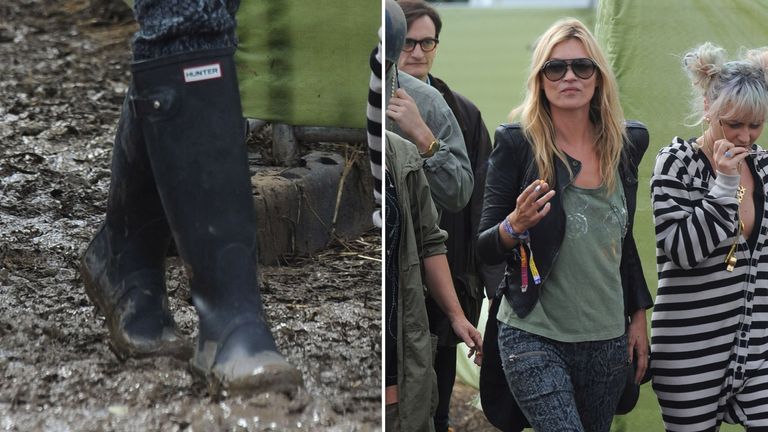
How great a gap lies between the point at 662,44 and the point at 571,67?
3.72 ft

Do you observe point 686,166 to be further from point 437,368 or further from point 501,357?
point 437,368

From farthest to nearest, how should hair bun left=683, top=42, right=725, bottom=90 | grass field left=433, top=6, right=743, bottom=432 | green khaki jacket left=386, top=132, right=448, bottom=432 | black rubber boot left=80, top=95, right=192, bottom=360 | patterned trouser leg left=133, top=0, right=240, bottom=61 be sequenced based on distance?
grass field left=433, top=6, right=743, bottom=432 → hair bun left=683, top=42, right=725, bottom=90 → green khaki jacket left=386, top=132, right=448, bottom=432 → black rubber boot left=80, top=95, right=192, bottom=360 → patterned trouser leg left=133, top=0, right=240, bottom=61

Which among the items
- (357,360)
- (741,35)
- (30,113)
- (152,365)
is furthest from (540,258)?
(30,113)

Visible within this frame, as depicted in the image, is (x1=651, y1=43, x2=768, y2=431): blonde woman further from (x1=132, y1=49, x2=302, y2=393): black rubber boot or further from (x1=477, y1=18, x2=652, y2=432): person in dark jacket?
(x1=132, y1=49, x2=302, y2=393): black rubber boot

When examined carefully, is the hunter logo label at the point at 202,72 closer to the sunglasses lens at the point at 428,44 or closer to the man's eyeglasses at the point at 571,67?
the man's eyeglasses at the point at 571,67

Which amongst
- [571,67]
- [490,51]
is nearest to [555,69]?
[571,67]

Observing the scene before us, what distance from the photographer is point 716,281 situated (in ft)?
10.5

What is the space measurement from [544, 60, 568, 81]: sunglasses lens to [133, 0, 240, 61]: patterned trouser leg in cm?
82

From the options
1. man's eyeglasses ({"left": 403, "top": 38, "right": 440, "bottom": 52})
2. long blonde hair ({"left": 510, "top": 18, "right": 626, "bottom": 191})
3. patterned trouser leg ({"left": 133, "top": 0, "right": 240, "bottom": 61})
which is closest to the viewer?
patterned trouser leg ({"left": 133, "top": 0, "right": 240, "bottom": 61})

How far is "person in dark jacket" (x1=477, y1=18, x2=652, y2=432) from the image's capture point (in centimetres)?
290

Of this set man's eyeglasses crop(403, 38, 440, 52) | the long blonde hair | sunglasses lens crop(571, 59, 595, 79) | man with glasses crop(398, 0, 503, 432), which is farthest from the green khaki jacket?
man's eyeglasses crop(403, 38, 440, 52)

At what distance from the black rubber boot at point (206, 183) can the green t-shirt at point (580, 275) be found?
733 millimetres

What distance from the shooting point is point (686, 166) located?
10.4 feet

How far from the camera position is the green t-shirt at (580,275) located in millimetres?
2916
